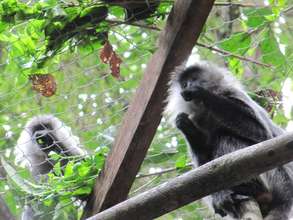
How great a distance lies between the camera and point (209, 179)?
1.81 meters

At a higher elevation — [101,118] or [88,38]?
[88,38]

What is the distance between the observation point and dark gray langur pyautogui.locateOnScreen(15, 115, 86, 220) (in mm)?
3666

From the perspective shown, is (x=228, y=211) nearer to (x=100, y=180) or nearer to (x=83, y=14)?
(x=100, y=180)

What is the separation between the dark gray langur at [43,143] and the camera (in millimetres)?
3666

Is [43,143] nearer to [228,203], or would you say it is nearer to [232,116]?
[232,116]

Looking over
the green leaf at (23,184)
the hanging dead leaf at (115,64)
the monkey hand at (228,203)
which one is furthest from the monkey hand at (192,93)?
the green leaf at (23,184)

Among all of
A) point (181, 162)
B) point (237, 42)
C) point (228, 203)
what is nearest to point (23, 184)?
point (181, 162)

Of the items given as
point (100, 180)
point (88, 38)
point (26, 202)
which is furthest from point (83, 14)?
point (26, 202)

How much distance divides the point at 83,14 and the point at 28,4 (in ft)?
0.82

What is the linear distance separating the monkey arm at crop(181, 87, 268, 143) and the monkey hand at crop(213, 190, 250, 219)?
0.33 metres

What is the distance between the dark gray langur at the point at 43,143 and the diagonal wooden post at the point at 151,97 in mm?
947

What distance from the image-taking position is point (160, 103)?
2533 mm

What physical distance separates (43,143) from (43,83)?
1.49 m

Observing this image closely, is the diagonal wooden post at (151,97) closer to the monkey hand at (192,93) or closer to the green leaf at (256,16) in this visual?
the monkey hand at (192,93)
